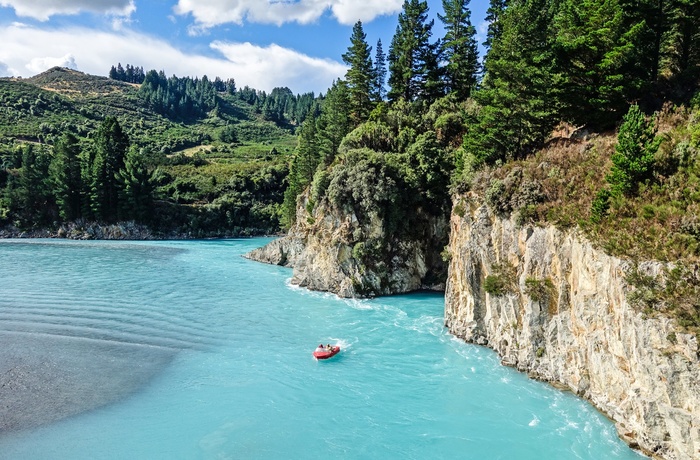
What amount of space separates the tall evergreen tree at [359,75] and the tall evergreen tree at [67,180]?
68163mm

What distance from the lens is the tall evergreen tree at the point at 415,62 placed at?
54.2m

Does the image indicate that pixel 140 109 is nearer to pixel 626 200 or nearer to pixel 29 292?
pixel 29 292

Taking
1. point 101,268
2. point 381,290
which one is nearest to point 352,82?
point 381,290

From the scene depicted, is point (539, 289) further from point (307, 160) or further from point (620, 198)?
point (307, 160)

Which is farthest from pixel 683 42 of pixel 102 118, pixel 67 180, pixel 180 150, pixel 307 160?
pixel 102 118

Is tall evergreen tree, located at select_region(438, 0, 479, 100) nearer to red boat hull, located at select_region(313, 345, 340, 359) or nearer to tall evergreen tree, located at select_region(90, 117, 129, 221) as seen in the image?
red boat hull, located at select_region(313, 345, 340, 359)

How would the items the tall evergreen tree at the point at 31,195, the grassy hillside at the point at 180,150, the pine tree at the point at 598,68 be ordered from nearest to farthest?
the pine tree at the point at 598,68 → the tall evergreen tree at the point at 31,195 → the grassy hillside at the point at 180,150

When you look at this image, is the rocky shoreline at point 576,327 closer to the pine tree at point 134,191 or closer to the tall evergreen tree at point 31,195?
the pine tree at point 134,191

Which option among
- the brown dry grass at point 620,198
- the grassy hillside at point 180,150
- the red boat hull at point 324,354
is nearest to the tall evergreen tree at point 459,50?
the brown dry grass at point 620,198

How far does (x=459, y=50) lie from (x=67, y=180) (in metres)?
84.8

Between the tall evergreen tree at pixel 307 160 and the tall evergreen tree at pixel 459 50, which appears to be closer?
the tall evergreen tree at pixel 459 50

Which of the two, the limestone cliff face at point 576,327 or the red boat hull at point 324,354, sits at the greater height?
the limestone cliff face at point 576,327

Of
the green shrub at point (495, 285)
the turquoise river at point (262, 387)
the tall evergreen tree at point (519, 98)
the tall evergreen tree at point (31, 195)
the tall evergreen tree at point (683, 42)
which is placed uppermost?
the tall evergreen tree at point (683, 42)

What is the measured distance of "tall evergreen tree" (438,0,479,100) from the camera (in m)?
52.3
